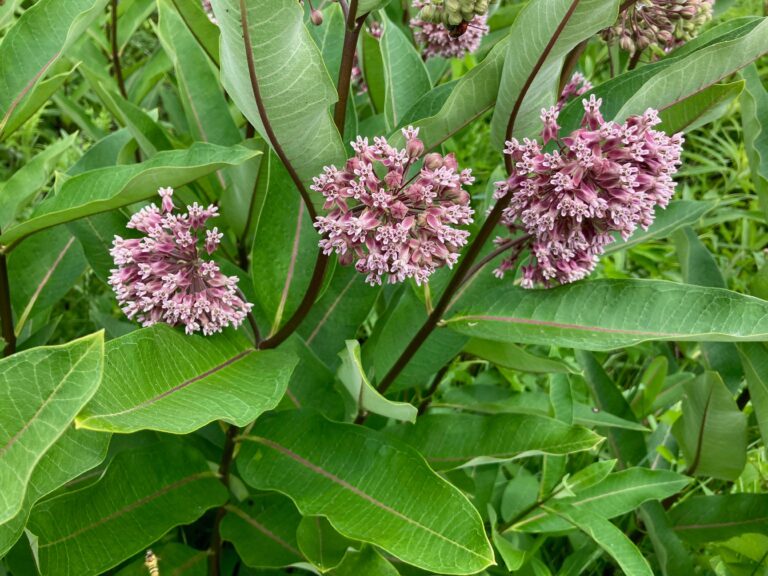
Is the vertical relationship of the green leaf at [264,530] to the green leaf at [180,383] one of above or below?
below

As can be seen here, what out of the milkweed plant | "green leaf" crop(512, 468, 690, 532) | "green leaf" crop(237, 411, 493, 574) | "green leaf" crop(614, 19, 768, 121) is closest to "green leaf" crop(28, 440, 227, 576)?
the milkweed plant

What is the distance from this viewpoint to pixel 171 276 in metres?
1.33

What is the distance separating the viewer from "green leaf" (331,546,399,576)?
1.46 m

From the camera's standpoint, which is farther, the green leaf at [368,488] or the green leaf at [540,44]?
the green leaf at [368,488]

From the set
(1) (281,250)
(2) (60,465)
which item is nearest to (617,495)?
(1) (281,250)

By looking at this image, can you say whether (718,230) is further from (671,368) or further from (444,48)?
(444,48)

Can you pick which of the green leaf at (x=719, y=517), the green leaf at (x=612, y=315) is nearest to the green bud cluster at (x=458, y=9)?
the green leaf at (x=612, y=315)

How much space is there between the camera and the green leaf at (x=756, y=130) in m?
1.72

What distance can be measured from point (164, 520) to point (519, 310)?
0.77 metres

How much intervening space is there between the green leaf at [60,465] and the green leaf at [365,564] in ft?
1.67

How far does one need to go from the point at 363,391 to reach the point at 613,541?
60 centimetres

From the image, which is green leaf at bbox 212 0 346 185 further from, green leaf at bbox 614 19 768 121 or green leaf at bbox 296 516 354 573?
green leaf at bbox 296 516 354 573

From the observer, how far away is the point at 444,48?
7.12ft

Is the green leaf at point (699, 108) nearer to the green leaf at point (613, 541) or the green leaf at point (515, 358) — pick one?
the green leaf at point (515, 358)
